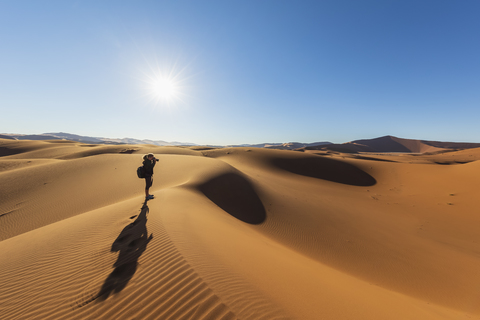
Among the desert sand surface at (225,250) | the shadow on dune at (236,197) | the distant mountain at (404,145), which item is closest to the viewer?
the desert sand surface at (225,250)

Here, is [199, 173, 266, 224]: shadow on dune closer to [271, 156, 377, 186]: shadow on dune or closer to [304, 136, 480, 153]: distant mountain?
[271, 156, 377, 186]: shadow on dune

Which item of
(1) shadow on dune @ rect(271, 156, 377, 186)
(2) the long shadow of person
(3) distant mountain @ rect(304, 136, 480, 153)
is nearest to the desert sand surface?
(2) the long shadow of person

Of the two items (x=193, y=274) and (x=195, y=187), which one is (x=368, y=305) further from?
(x=195, y=187)

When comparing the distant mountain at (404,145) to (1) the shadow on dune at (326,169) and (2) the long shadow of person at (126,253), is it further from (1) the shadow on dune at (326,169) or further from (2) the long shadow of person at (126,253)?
(2) the long shadow of person at (126,253)

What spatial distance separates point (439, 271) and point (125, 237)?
30.4 ft

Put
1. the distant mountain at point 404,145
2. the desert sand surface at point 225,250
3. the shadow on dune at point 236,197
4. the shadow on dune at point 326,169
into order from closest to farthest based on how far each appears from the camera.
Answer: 1. the desert sand surface at point 225,250
2. the shadow on dune at point 236,197
3. the shadow on dune at point 326,169
4. the distant mountain at point 404,145

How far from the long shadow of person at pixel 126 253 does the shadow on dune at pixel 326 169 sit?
18.4 metres

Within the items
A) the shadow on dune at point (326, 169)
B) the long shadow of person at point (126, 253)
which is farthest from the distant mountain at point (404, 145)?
the long shadow of person at point (126, 253)

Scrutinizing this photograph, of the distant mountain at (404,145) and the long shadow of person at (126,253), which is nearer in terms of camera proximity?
the long shadow of person at (126,253)

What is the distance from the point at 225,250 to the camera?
3.85 m

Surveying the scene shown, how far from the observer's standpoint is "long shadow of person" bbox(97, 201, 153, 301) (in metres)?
2.68

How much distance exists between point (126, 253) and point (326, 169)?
21.1 m

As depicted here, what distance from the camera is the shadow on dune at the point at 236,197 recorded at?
8.14 m

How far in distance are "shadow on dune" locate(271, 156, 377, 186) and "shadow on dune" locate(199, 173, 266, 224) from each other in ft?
38.9
